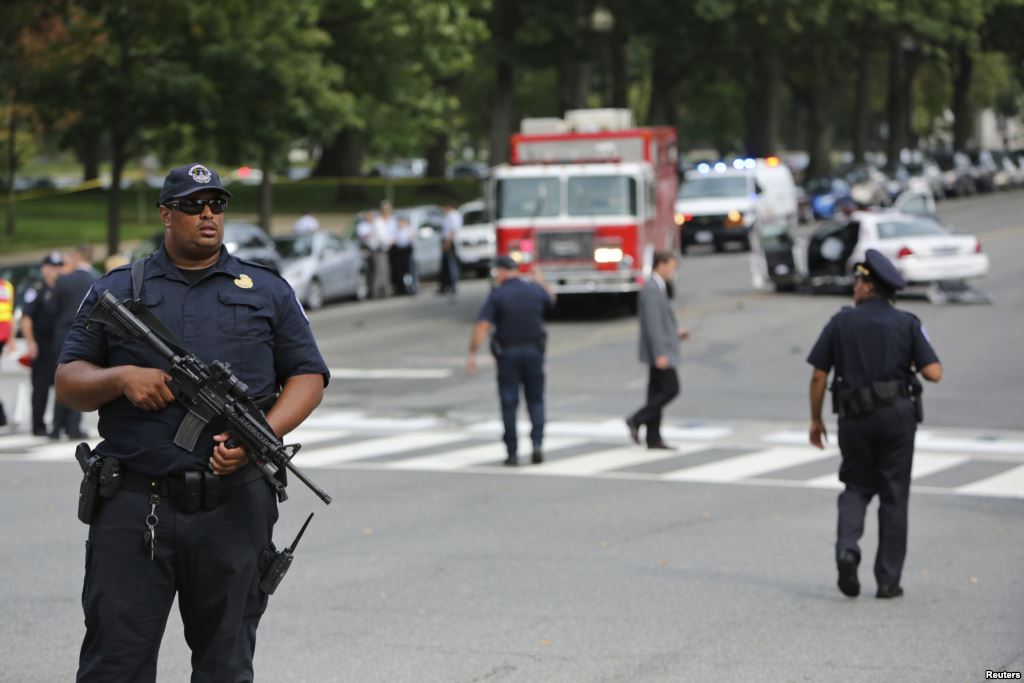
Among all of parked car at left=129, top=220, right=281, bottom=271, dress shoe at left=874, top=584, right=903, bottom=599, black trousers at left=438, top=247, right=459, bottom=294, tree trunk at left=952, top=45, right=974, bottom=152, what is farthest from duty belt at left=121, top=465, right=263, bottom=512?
tree trunk at left=952, top=45, right=974, bottom=152

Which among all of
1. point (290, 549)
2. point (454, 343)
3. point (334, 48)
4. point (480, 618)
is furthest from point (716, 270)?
point (290, 549)

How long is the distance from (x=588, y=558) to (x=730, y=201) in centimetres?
3266

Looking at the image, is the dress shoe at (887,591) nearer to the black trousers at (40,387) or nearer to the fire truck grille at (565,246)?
the black trousers at (40,387)

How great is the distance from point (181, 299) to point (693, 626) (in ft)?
12.7

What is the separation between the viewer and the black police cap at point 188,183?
5.06 meters

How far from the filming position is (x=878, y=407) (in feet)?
28.6

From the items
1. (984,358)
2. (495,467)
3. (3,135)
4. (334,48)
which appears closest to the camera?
(495,467)

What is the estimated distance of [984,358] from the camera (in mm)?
21781

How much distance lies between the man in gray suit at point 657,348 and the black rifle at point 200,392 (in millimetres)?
10392

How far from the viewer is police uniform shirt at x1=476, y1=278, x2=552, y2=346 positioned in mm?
14445

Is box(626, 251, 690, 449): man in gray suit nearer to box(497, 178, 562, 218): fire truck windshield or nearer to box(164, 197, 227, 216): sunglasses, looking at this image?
box(164, 197, 227, 216): sunglasses

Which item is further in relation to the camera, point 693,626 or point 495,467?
point 495,467

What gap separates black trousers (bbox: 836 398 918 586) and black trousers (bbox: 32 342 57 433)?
9.73m

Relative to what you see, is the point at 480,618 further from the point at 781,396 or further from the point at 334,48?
the point at 334,48
